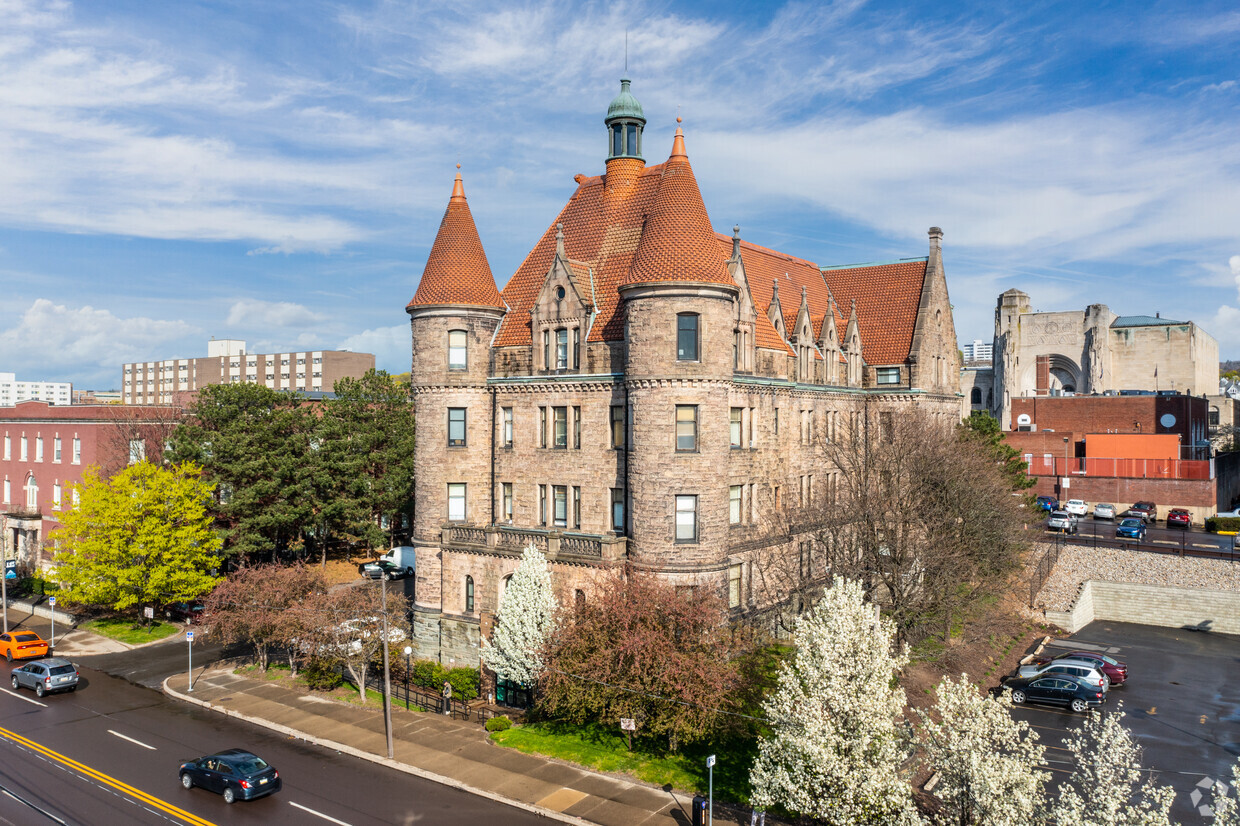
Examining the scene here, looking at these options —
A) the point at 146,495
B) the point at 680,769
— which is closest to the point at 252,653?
the point at 146,495

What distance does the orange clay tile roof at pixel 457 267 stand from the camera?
41.8 meters

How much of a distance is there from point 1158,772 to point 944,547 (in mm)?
12530

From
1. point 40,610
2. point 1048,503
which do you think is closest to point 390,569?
point 40,610

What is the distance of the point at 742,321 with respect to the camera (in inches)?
1539

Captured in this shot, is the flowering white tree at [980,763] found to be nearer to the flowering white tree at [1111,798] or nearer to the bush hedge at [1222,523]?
the flowering white tree at [1111,798]

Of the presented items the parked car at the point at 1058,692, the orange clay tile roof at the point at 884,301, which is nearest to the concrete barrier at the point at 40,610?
the orange clay tile roof at the point at 884,301

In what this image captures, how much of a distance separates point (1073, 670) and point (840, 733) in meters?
22.1

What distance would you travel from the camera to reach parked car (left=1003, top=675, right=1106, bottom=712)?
37.2 meters

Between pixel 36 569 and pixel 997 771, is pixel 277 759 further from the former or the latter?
pixel 36 569

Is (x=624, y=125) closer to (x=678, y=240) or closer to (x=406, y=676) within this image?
(x=678, y=240)

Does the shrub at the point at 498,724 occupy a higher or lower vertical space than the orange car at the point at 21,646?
lower

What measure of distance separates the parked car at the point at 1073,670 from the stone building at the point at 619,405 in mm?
10740

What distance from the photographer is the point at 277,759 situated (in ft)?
104

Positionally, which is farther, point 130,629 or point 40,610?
point 40,610
